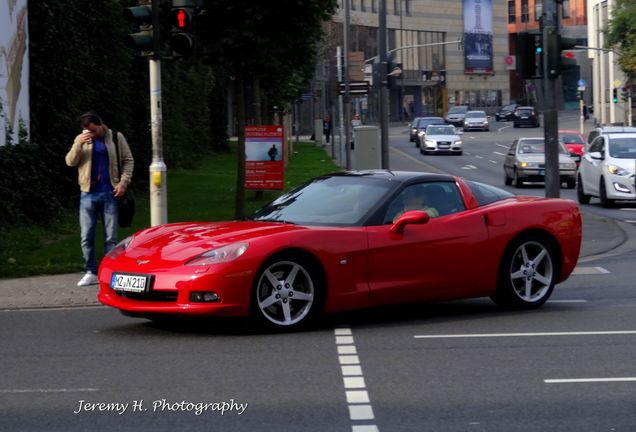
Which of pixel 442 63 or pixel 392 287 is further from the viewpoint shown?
pixel 442 63

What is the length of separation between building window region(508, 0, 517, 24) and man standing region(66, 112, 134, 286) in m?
136

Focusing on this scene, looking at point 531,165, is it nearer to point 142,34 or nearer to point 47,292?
point 142,34

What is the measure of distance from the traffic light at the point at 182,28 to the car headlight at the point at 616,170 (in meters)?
14.9

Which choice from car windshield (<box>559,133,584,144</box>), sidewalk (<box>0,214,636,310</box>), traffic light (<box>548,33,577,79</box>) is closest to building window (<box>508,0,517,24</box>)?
car windshield (<box>559,133,584,144</box>)

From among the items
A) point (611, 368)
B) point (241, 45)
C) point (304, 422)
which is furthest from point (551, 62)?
point (304, 422)

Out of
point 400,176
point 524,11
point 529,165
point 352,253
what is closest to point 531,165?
point 529,165

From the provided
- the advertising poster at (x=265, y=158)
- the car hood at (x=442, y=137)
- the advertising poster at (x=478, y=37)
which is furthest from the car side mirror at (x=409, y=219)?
the advertising poster at (x=478, y=37)

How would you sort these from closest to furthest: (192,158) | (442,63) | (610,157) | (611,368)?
(611,368) < (610,157) < (192,158) < (442,63)

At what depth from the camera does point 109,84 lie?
2597cm

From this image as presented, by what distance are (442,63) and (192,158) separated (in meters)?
94.0

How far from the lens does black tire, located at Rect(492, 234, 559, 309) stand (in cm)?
1143

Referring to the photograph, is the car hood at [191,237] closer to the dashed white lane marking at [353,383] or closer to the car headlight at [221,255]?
the car headlight at [221,255]

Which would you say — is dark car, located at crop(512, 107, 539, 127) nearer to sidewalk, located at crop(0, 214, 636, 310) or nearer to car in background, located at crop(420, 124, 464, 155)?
car in background, located at crop(420, 124, 464, 155)

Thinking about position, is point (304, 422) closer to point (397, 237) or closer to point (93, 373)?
point (93, 373)
